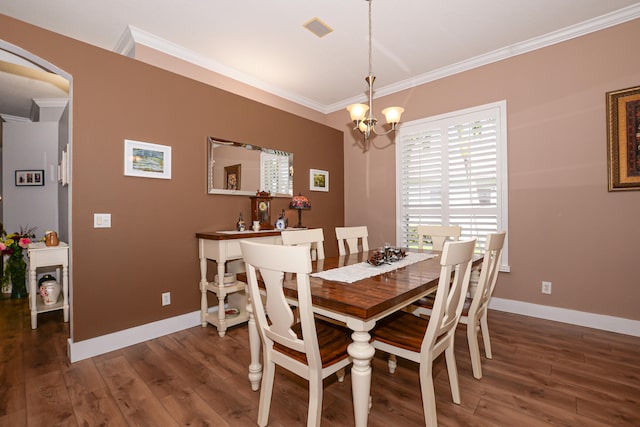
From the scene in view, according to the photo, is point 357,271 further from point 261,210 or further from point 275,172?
point 275,172

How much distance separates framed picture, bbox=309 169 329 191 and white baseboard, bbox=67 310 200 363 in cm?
225

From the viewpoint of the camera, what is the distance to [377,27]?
2.90 metres

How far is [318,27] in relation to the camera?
2.89 metres

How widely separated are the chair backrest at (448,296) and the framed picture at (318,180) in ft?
9.58

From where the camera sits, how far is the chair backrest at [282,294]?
1.23 m

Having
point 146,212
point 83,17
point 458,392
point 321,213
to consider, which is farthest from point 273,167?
point 458,392

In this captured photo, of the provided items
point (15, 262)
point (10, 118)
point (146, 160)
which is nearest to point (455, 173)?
point (146, 160)

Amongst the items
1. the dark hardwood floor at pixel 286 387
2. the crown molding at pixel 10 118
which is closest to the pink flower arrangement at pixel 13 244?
the dark hardwood floor at pixel 286 387

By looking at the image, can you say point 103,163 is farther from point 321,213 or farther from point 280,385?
point 321,213

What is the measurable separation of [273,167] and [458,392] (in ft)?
9.81

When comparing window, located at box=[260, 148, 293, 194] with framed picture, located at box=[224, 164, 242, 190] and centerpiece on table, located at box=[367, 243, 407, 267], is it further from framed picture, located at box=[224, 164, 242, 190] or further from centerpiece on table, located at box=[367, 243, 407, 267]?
centerpiece on table, located at box=[367, 243, 407, 267]

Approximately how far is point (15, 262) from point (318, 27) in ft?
14.6

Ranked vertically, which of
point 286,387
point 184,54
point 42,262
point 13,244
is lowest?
point 286,387

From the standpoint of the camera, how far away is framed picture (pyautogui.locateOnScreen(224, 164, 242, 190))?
3.30 metres
